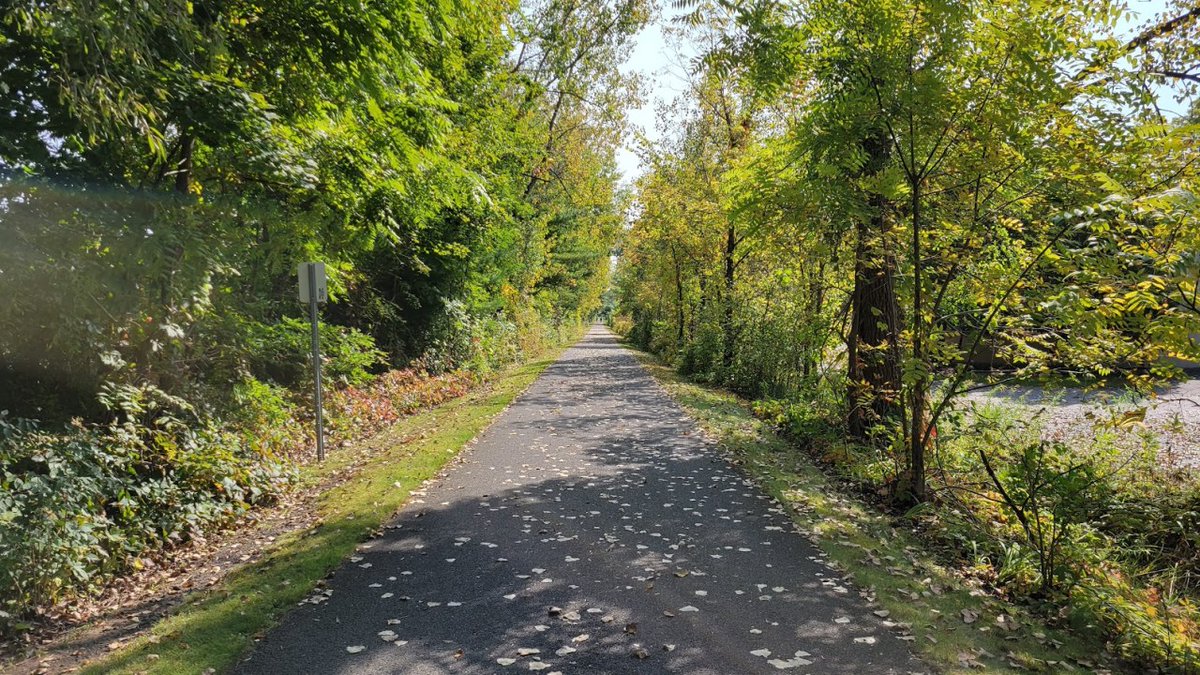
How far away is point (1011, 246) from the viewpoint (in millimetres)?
6504

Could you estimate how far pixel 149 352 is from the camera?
657cm

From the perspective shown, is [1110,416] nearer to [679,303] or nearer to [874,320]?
[874,320]

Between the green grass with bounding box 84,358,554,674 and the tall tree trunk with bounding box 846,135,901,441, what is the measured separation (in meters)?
5.64

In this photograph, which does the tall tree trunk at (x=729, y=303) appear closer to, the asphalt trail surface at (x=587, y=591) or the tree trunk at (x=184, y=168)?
the asphalt trail surface at (x=587, y=591)

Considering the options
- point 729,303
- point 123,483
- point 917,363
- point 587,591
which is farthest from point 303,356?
point 729,303

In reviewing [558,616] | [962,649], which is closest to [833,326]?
[962,649]

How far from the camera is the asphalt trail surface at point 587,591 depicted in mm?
3895

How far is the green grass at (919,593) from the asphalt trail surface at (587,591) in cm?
22

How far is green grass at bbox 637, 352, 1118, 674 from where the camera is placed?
3982 millimetres

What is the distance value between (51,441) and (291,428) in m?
4.74

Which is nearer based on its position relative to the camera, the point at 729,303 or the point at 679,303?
the point at 729,303

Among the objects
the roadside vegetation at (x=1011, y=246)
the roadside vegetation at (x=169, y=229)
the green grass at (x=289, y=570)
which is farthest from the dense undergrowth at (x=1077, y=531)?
the roadside vegetation at (x=169, y=229)

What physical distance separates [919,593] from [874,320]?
16.8 ft

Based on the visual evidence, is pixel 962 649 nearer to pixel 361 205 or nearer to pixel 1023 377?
pixel 1023 377
